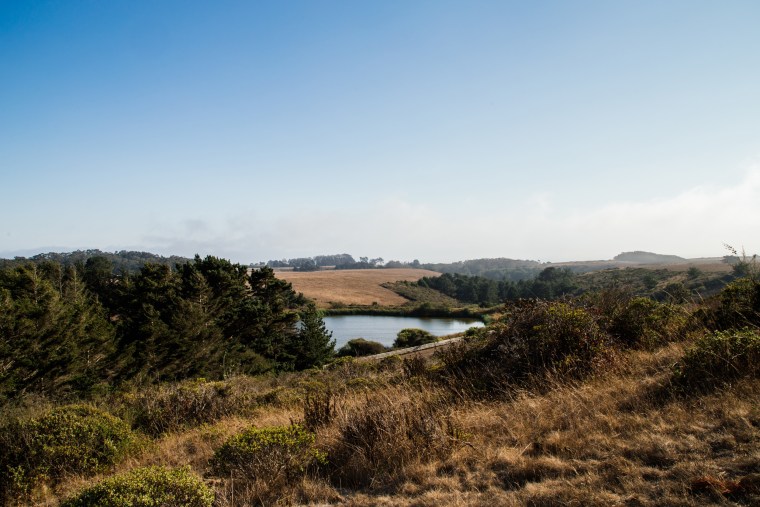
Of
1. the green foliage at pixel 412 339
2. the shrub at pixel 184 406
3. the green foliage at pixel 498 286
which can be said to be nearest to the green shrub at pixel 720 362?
the shrub at pixel 184 406

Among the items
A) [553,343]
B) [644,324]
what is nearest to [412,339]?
[644,324]

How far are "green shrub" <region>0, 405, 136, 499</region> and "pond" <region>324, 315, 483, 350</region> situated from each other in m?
45.0

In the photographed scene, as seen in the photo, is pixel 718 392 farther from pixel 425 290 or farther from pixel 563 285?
pixel 425 290

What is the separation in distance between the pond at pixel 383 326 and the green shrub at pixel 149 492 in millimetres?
46959

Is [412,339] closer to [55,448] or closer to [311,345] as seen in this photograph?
[311,345]

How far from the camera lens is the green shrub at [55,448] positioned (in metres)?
4.94

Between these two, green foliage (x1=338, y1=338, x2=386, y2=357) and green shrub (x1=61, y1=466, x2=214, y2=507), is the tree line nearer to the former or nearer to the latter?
green foliage (x1=338, y1=338, x2=386, y2=357)

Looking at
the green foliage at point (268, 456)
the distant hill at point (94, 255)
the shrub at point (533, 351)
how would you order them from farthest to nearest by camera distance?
the distant hill at point (94, 255), the shrub at point (533, 351), the green foliage at point (268, 456)

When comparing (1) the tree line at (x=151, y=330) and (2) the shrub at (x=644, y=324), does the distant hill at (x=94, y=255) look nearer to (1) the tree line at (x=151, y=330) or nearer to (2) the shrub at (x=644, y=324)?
(1) the tree line at (x=151, y=330)

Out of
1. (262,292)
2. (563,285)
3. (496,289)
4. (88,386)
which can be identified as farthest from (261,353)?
(496,289)

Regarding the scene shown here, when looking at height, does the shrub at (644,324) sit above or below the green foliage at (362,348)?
above

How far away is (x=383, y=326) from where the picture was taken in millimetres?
67250

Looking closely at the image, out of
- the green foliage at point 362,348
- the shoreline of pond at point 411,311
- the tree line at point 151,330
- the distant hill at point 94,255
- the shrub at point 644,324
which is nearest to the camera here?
the shrub at point 644,324

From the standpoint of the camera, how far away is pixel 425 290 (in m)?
109
